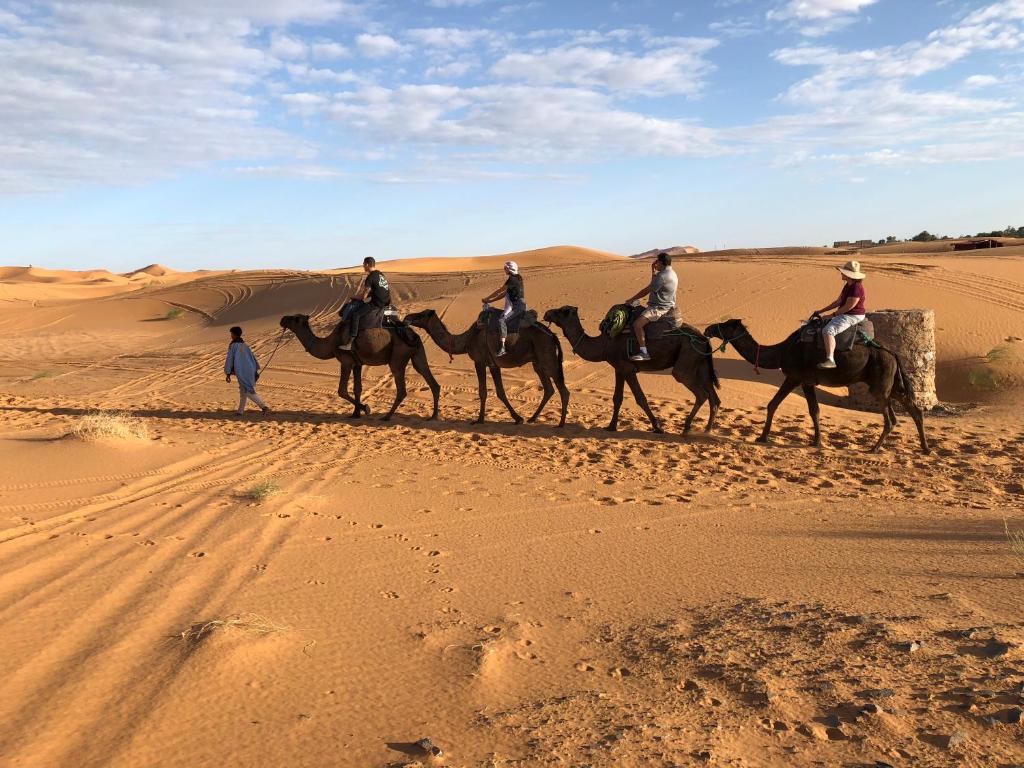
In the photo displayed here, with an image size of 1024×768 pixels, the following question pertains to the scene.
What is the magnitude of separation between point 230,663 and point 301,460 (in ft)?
20.2

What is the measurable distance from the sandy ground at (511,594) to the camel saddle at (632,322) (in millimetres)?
1622

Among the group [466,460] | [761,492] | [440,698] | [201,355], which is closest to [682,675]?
[440,698]

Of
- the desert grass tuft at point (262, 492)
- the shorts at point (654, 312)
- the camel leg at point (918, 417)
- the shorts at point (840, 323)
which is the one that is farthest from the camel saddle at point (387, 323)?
the camel leg at point (918, 417)

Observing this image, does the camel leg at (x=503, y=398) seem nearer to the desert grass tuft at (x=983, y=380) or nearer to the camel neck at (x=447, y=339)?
the camel neck at (x=447, y=339)

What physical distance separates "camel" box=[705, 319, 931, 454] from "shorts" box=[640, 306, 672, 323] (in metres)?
0.71

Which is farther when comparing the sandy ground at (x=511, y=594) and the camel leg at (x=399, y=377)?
the camel leg at (x=399, y=377)

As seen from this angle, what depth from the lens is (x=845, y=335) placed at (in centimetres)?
1064

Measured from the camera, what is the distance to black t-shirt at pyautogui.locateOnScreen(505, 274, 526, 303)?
12289mm

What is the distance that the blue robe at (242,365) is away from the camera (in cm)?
1364

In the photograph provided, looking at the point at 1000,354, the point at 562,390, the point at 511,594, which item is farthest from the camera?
the point at 1000,354

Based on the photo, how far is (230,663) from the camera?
446 cm

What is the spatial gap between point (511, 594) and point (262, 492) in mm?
3615

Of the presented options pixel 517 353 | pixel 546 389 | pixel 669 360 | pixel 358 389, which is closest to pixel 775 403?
pixel 669 360

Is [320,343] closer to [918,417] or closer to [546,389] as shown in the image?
[546,389]
